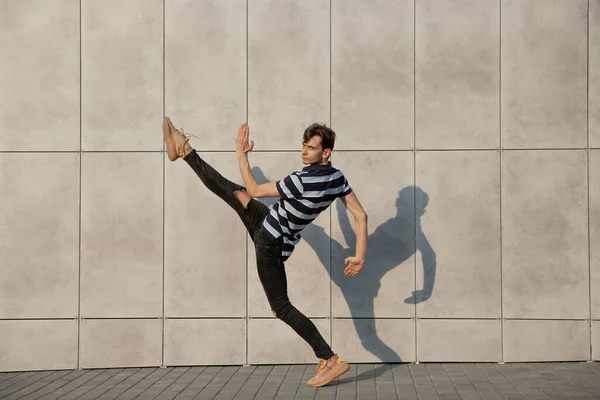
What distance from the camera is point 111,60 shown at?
30.4ft

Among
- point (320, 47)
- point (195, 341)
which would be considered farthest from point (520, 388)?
point (320, 47)

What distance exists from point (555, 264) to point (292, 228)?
9.68ft

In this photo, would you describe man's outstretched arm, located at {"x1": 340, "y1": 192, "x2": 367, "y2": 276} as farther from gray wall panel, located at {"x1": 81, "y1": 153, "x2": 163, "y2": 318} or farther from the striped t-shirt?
gray wall panel, located at {"x1": 81, "y1": 153, "x2": 163, "y2": 318}

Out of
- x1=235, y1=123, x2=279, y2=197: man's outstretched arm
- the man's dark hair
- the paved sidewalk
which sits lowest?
the paved sidewalk

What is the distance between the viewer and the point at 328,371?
25.5 ft

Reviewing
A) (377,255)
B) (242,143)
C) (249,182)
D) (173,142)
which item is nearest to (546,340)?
(377,255)

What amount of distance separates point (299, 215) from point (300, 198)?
0.16m

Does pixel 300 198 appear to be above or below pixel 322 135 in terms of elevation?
below

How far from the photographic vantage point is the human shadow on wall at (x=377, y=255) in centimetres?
916

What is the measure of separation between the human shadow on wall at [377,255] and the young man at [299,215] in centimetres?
118

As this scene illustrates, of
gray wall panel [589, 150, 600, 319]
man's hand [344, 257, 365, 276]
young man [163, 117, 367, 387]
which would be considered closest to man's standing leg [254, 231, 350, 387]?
young man [163, 117, 367, 387]

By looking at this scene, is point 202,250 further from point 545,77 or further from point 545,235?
point 545,77

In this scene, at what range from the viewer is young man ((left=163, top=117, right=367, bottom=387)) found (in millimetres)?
7754

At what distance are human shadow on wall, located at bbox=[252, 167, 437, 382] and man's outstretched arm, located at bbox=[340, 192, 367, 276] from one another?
1.22 m
